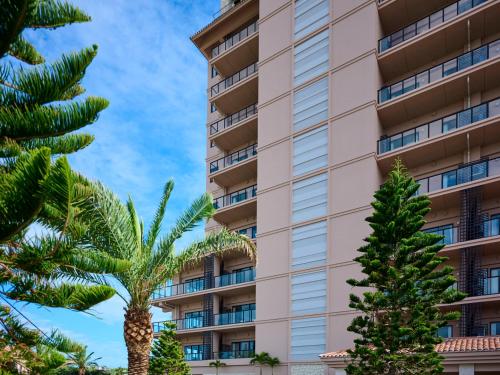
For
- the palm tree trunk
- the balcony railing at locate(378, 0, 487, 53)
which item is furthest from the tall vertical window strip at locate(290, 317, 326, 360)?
the balcony railing at locate(378, 0, 487, 53)

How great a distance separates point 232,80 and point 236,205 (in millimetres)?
9623

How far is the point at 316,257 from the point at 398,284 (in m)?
11.1

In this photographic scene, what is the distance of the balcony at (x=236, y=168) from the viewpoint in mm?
39062

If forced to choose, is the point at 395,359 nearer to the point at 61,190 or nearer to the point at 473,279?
the point at 473,279

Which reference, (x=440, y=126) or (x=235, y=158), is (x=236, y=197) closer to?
(x=235, y=158)

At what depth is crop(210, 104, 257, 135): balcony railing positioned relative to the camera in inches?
1609

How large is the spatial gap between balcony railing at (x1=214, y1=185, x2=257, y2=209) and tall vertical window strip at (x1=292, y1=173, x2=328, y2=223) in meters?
5.09

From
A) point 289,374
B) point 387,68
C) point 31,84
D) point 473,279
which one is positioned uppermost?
point 387,68

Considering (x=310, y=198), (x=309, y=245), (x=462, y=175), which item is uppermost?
(x=462, y=175)

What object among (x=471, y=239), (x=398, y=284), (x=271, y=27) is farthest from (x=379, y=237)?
(x=271, y=27)

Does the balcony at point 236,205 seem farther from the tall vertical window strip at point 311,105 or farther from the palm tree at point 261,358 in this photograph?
the palm tree at point 261,358

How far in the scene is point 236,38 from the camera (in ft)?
137

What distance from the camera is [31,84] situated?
10.0 m

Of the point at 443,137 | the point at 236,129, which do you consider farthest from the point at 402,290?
the point at 236,129
